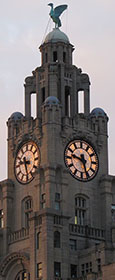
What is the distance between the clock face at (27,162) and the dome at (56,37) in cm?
1188

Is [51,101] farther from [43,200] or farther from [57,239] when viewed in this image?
[57,239]

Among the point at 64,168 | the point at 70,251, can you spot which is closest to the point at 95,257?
the point at 70,251

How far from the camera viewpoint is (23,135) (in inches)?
4589

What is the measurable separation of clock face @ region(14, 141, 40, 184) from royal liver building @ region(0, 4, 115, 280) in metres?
0.10

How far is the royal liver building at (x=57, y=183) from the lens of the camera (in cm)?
10769

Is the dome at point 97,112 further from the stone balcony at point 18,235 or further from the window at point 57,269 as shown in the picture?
the window at point 57,269

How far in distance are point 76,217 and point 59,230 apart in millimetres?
5201

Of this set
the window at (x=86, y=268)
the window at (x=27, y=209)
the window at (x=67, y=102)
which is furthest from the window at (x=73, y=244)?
the window at (x=67, y=102)

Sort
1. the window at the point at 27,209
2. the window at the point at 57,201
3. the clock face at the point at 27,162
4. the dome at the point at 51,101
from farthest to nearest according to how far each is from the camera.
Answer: the clock face at the point at 27,162
the window at the point at 27,209
the dome at the point at 51,101
the window at the point at 57,201

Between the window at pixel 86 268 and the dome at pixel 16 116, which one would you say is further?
the dome at pixel 16 116

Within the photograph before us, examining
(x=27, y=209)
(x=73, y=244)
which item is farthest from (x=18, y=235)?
(x=73, y=244)

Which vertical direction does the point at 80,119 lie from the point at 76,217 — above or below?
above

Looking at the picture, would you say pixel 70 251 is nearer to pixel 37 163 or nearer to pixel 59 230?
pixel 59 230

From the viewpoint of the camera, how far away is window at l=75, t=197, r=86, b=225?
11307cm
